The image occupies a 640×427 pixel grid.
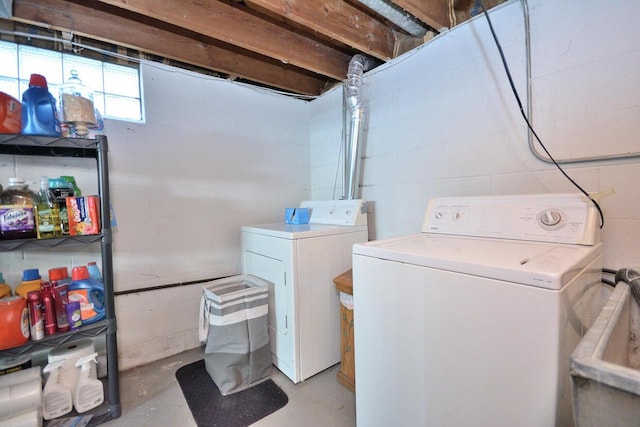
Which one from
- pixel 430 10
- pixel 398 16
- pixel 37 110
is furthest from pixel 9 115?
pixel 430 10

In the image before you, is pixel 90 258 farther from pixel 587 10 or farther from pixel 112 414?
pixel 587 10

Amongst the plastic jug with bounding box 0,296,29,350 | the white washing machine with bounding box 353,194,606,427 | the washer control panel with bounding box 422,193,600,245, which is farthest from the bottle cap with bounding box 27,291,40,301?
the washer control panel with bounding box 422,193,600,245

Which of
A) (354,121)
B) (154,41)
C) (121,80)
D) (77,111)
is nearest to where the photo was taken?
(77,111)

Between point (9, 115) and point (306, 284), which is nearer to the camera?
point (9, 115)

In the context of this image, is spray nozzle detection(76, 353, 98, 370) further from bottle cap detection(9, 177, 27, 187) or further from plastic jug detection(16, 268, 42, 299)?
bottle cap detection(9, 177, 27, 187)

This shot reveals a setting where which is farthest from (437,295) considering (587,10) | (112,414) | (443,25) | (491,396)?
(112,414)

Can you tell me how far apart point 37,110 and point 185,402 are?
5.44ft

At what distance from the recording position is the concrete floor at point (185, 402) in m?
1.40

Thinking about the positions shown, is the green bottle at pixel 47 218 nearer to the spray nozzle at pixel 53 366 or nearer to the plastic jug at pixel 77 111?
the plastic jug at pixel 77 111

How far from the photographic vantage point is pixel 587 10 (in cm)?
118

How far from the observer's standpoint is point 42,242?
4.21 ft

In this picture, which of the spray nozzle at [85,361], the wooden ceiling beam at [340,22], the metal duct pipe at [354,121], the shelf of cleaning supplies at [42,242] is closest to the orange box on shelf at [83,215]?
the shelf of cleaning supplies at [42,242]

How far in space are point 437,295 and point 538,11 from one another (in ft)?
4.75

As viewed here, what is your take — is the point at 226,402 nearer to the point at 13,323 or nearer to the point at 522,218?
the point at 13,323
